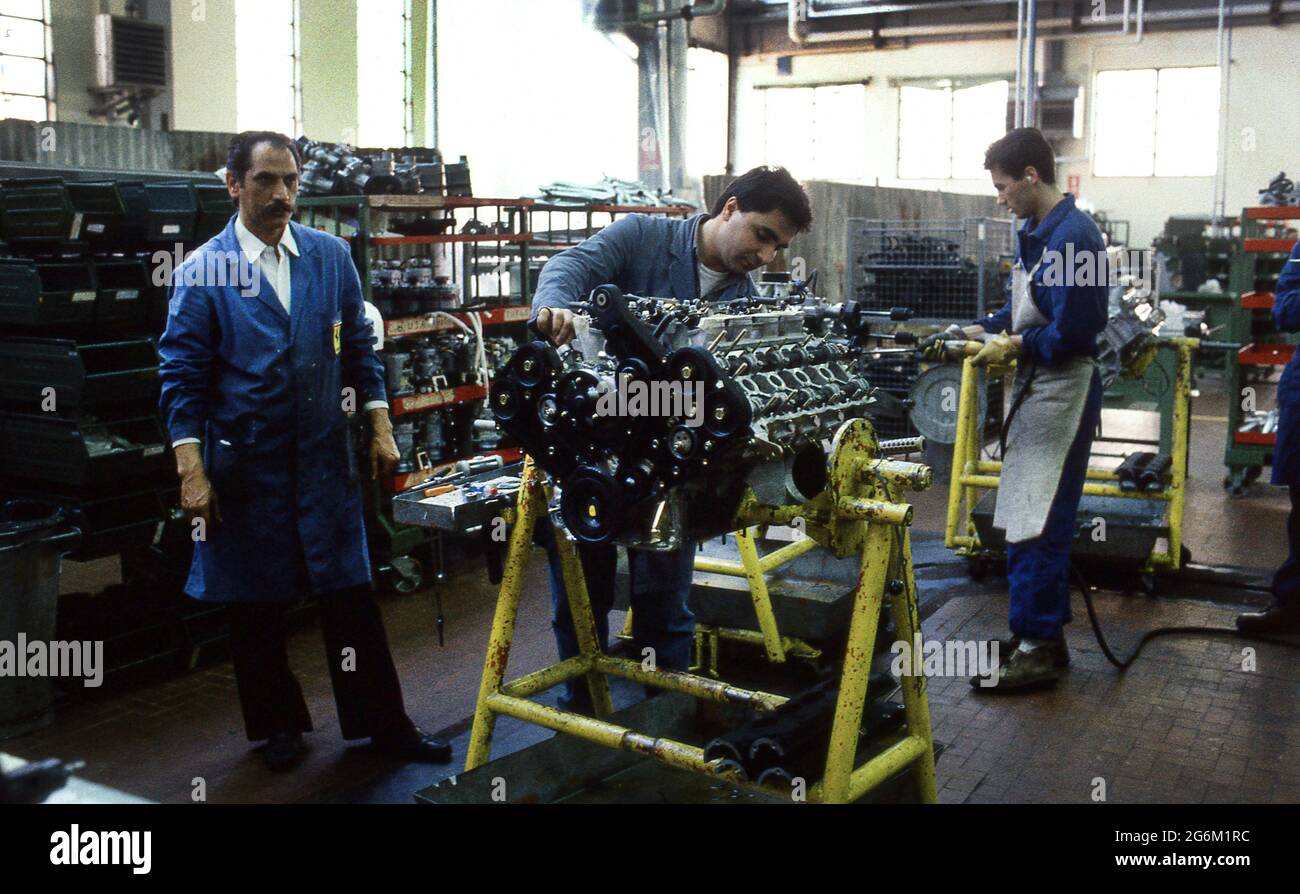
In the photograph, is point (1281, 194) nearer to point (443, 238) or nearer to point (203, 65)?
point (443, 238)

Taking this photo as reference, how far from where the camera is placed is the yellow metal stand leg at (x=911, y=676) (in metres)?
2.73

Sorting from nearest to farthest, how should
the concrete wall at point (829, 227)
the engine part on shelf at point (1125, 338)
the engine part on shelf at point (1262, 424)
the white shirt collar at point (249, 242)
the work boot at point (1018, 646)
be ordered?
the white shirt collar at point (249, 242), the work boot at point (1018, 646), the engine part on shelf at point (1125, 338), the engine part on shelf at point (1262, 424), the concrete wall at point (829, 227)

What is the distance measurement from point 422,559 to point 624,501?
3.13 m

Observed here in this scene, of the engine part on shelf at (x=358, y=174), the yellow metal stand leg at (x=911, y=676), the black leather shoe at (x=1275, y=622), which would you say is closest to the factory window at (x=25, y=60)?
the engine part on shelf at (x=358, y=174)

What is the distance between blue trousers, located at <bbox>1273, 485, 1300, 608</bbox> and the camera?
4.31 metres

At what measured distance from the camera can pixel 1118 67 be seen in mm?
15312

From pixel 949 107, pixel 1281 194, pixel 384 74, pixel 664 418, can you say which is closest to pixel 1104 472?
pixel 1281 194

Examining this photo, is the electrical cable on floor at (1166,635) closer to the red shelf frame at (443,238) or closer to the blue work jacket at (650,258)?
the blue work jacket at (650,258)

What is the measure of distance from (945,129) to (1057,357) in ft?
44.5

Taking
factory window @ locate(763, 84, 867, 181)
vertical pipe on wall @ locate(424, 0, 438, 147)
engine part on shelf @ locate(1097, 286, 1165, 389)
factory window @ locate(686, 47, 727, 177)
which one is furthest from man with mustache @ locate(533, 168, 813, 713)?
factory window @ locate(763, 84, 867, 181)

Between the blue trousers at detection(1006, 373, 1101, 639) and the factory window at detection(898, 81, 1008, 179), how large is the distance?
1304 centimetres

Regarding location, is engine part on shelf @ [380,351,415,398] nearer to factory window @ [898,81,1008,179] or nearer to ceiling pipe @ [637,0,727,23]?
ceiling pipe @ [637,0,727,23]

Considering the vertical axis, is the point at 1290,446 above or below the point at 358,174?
below
